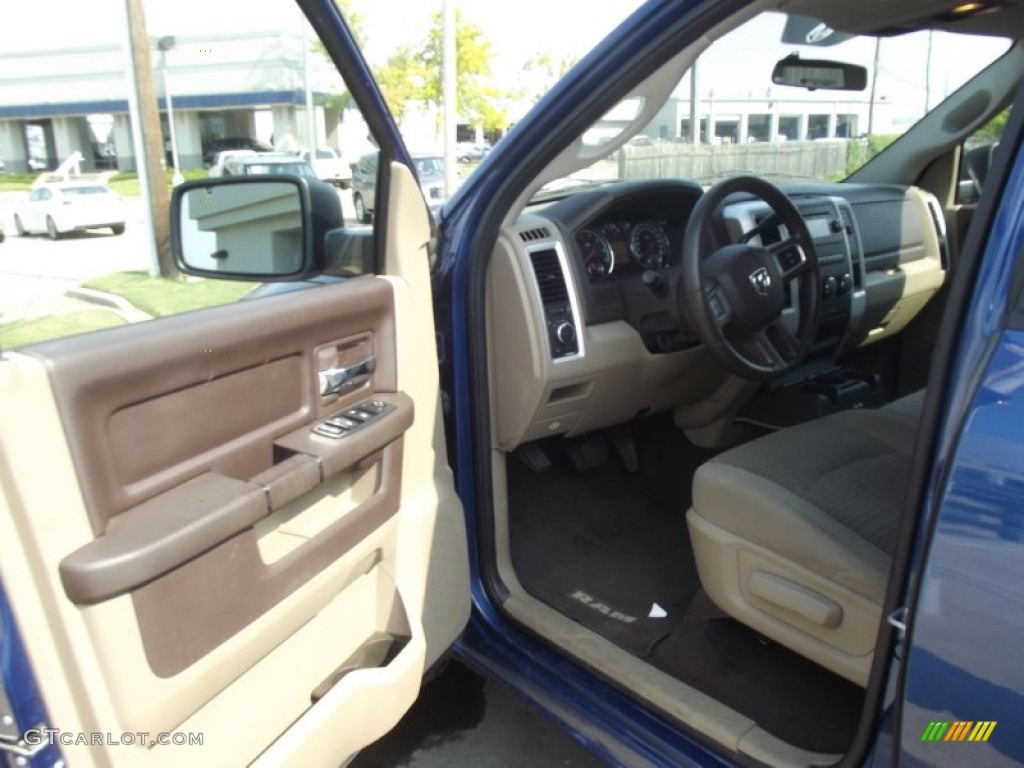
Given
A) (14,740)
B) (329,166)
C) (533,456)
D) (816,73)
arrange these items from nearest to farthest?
(14,740), (329,166), (816,73), (533,456)

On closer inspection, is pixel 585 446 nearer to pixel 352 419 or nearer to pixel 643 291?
pixel 643 291

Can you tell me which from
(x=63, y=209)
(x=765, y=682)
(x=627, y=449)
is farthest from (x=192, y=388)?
(x=627, y=449)

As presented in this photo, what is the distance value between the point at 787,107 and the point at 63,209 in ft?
8.12

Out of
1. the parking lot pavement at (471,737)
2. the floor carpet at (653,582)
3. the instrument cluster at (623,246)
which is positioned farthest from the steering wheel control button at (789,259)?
the parking lot pavement at (471,737)

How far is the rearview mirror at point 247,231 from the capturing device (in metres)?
1.58

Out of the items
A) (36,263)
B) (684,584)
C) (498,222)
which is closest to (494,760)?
(684,584)

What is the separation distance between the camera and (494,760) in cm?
221

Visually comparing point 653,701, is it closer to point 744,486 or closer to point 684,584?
point 744,486

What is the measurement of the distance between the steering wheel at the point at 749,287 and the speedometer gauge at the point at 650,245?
0.67 feet

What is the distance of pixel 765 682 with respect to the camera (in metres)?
2.07

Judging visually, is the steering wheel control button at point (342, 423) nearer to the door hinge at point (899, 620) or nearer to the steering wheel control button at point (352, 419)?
the steering wheel control button at point (352, 419)

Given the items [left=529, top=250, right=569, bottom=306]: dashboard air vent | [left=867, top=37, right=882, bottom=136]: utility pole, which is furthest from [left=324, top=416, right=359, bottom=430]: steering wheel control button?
[left=867, top=37, right=882, bottom=136]: utility pole

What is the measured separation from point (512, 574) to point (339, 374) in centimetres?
95

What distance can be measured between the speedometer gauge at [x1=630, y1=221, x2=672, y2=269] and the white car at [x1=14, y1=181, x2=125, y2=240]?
176cm
